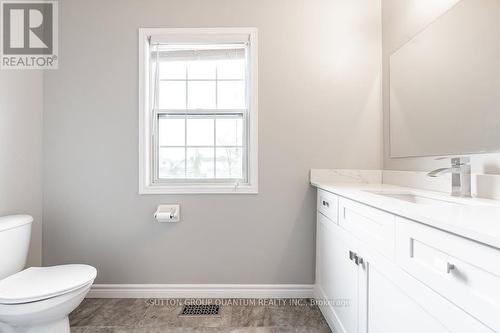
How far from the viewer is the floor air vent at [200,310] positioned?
72.7 inches

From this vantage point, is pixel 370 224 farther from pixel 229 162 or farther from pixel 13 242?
pixel 13 242

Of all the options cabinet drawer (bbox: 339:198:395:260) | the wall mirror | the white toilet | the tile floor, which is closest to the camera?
cabinet drawer (bbox: 339:198:395:260)

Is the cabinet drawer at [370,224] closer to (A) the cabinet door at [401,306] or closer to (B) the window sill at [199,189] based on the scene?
(A) the cabinet door at [401,306]

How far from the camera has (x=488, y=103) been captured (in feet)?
3.89

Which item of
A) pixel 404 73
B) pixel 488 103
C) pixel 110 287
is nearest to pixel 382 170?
pixel 404 73

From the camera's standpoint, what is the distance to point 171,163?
215 cm

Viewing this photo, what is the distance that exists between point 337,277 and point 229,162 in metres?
1.09

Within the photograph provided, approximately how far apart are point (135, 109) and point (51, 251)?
3.99 ft

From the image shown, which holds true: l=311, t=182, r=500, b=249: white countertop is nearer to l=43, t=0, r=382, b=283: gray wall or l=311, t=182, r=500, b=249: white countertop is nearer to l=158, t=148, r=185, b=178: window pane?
l=43, t=0, r=382, b=283: gray wall

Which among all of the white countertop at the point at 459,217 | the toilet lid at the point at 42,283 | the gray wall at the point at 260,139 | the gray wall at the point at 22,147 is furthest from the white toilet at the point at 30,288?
the white countertop at the point at 459,217

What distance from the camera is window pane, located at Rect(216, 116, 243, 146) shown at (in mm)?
2148

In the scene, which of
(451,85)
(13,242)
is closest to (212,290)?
(13,242)

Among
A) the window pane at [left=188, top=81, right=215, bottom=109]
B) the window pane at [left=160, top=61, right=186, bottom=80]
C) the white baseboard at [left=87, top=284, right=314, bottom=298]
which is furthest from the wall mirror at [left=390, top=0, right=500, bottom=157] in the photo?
the window pane at [left=160, top=61, right=186, bottom=80]

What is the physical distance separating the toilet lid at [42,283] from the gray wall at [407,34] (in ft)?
6.47
